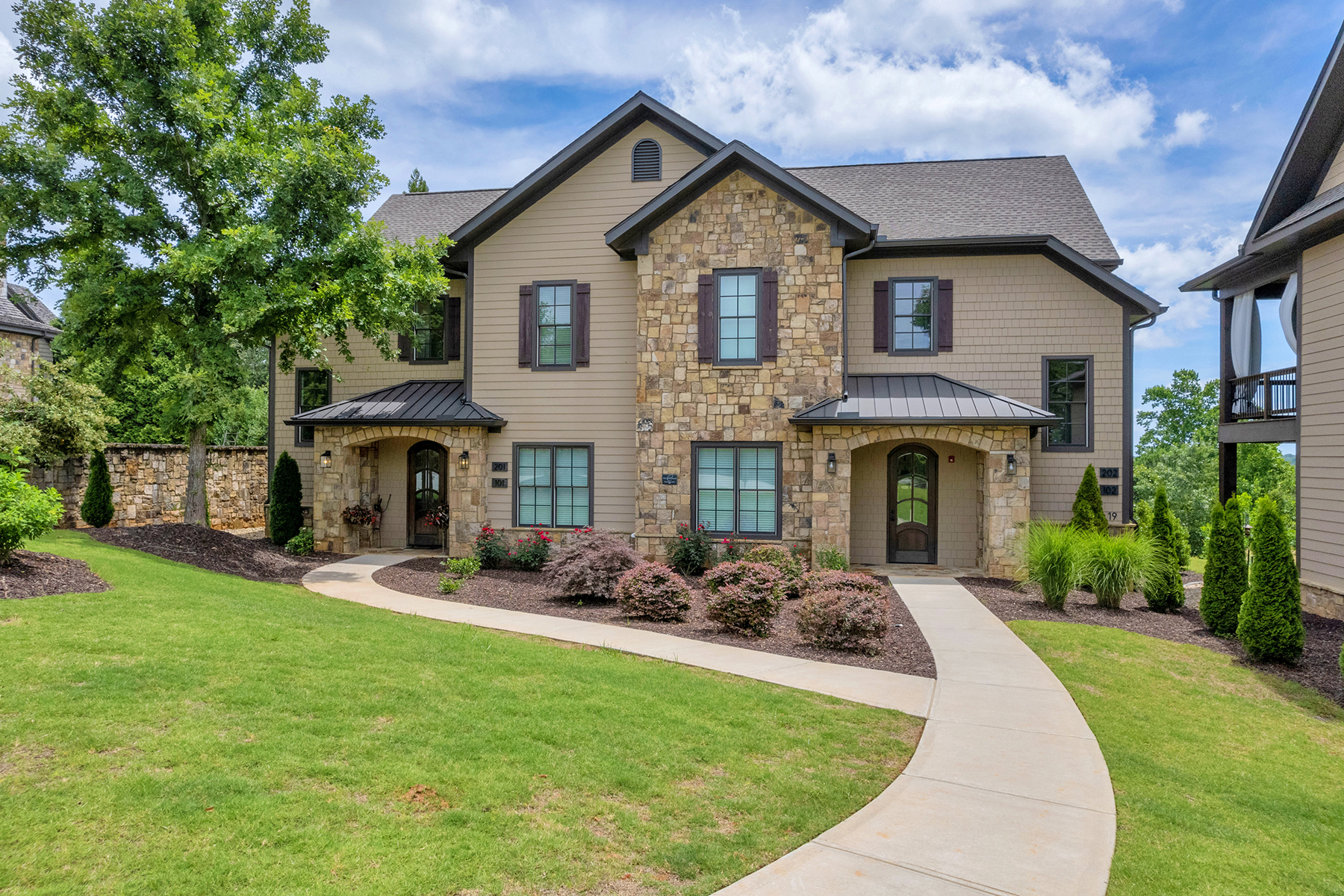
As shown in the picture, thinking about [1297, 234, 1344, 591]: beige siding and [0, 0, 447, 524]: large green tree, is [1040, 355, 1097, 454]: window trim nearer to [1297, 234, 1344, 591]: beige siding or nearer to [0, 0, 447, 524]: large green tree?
[1297, 234, 1344, 591]: beige siding

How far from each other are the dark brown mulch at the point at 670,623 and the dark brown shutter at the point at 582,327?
14.4 feet

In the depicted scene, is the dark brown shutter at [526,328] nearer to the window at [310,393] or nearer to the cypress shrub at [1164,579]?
the window at [310,393]

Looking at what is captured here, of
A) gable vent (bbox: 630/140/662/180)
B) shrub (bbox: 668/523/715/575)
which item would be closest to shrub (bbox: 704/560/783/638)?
shrub (bbox: 668/523/715/575)

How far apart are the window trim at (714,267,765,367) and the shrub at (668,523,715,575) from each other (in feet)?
10.4

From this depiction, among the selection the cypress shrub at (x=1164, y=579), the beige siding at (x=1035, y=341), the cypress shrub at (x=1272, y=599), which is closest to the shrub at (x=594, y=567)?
the beige siding at (x=1035, y=341)

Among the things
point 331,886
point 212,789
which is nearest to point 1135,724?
point 331,886

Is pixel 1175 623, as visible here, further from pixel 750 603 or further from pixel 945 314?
pixel 945 314

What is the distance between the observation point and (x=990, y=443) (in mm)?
13430

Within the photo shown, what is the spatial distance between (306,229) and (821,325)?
9498 millimetres

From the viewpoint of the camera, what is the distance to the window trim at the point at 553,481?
1527 centimetres


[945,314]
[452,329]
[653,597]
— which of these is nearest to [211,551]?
[452,329]

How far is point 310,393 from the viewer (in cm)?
1742

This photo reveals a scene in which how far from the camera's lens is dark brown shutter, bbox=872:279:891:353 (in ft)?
49.4

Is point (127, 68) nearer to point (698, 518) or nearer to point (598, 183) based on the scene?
point (598, 183)
